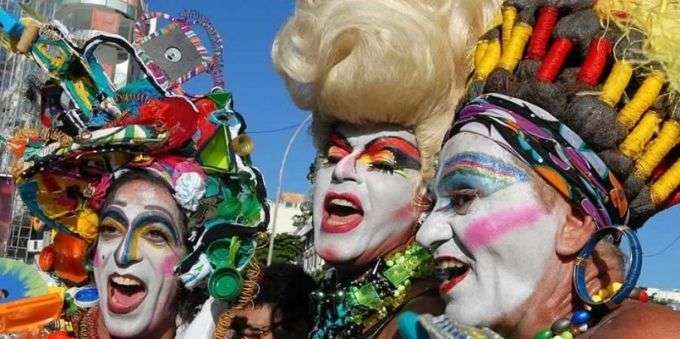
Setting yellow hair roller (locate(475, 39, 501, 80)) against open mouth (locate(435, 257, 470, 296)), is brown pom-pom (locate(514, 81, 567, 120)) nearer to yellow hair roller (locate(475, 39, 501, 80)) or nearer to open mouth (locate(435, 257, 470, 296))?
yellow hair roller (locate(475, 39, 501, 80))

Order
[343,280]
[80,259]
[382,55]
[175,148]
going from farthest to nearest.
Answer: [80,259] < [175,148] < [343,280] < [382,55]

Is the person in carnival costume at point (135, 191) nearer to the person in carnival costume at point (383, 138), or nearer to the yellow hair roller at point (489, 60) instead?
the person in carnival costume at point (383, 138)

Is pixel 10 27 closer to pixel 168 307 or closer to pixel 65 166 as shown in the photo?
pixel 65 166

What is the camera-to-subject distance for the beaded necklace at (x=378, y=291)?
118 inches

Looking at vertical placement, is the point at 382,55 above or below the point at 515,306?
above

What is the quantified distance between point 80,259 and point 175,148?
772mm

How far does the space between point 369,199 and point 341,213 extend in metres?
0.14

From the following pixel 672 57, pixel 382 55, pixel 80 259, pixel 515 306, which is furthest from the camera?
pixel 80 259

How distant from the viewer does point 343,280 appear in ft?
10.4

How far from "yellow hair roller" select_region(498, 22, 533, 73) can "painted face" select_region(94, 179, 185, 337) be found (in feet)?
5.30

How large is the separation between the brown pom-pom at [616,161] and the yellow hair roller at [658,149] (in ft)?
0.17

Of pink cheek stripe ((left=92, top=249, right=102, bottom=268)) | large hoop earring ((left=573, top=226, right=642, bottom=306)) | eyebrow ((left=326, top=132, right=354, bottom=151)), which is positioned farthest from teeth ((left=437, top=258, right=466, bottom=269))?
pink cheek stripe ((left=92, top=249, right=102, bottom=268))

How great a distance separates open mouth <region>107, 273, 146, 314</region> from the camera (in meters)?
3.19

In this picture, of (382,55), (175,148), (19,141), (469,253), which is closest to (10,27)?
(19,141)
